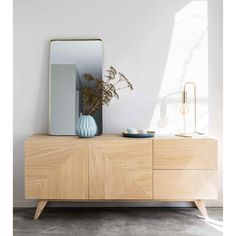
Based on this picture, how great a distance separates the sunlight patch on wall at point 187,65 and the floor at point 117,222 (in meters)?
0.83

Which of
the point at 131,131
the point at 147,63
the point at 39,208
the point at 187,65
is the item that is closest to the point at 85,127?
the point at 131,131

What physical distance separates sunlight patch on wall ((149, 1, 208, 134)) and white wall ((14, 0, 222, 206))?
6cm

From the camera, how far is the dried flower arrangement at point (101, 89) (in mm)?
3131

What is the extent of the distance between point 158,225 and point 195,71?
1.56 m

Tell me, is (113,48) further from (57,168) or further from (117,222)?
(117,222)

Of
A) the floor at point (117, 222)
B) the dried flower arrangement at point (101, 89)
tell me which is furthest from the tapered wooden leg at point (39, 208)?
the dried flower arrangement at point (101, 89)

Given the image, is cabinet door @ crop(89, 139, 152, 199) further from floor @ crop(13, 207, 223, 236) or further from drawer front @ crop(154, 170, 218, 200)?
floor @ crop(13, 207, 223, 236)

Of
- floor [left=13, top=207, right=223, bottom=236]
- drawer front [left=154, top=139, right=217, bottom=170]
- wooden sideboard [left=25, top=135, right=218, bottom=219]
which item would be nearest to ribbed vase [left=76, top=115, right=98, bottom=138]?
wooden sideboard [left=25, top=135, right=218, bottom=219]

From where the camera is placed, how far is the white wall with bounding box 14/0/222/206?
10.7 feet

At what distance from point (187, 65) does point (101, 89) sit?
0.92 meters

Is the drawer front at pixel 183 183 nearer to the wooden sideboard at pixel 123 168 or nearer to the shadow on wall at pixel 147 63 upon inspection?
the wooden sideboard at pixel 123 168

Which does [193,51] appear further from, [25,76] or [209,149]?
[25,76]

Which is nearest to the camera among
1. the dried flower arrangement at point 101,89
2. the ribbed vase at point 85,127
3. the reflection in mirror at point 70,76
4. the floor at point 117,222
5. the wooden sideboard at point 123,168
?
the floor at point 117,222
